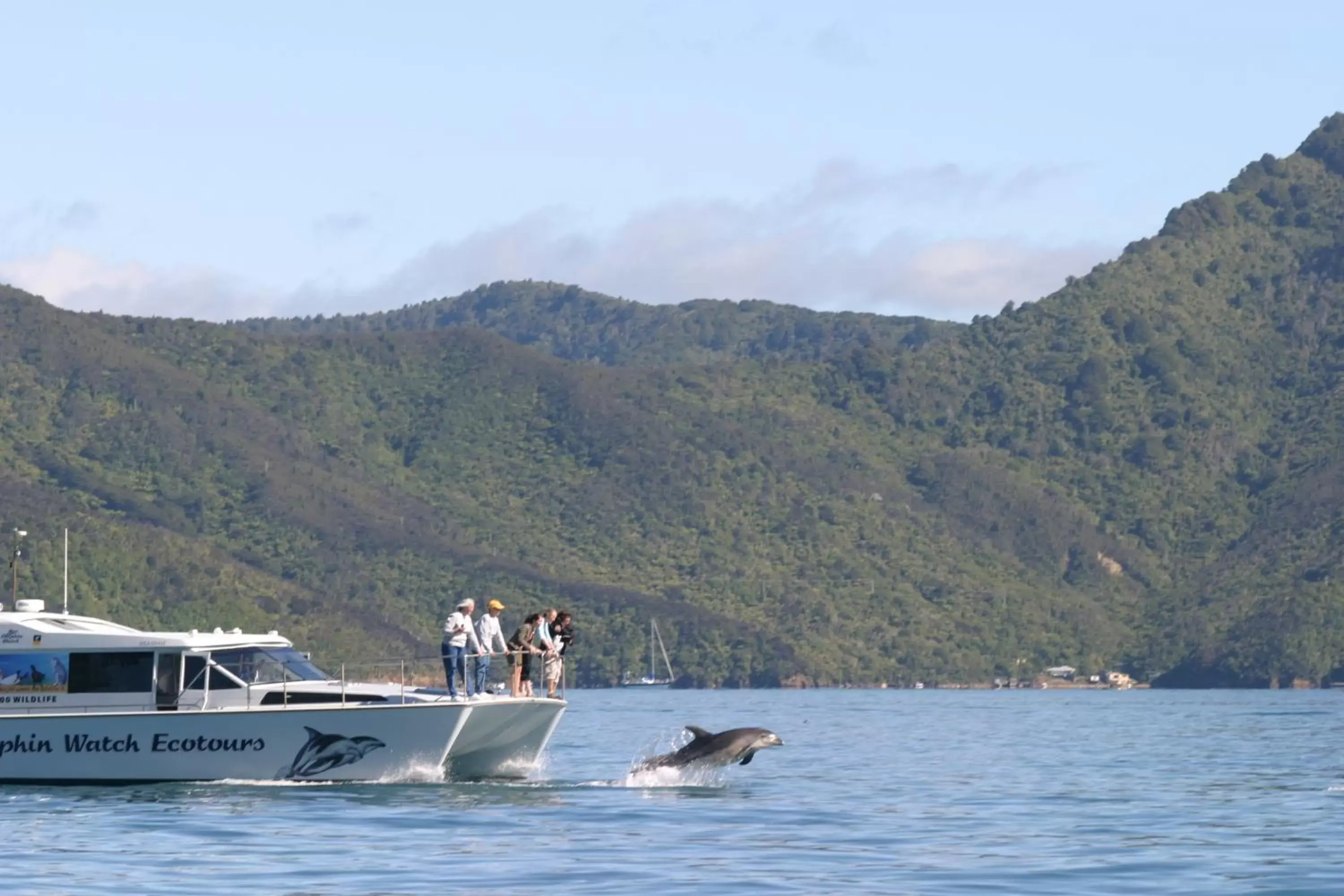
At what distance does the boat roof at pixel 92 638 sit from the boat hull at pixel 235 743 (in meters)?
1.12

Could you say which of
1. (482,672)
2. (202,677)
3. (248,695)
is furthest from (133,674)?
(482,672)

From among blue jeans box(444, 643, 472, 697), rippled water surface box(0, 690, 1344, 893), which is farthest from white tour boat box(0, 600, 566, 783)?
rippled water surface box(0, 690, 1344, 893)

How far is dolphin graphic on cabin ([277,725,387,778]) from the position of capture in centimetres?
3853

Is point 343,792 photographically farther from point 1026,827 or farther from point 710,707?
point 710,707

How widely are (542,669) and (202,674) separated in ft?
18.3

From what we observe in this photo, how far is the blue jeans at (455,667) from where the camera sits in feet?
129

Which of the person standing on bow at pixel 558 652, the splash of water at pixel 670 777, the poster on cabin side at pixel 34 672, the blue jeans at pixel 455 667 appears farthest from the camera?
the splash of water at pixel 670 777

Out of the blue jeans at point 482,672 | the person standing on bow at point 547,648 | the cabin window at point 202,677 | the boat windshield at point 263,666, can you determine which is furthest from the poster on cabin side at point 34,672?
the person standing on bow at point 547,648

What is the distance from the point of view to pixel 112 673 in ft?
127

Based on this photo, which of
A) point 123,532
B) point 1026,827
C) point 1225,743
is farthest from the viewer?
point 123,532

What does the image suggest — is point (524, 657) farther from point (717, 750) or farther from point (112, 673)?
point (112, 673)

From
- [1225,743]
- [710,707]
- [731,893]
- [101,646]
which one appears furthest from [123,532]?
[731,893]

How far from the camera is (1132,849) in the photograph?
3228 centimetres

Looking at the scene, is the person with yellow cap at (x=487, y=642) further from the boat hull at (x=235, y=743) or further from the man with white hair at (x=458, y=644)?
the boat hull at (x=235, y=743)
